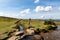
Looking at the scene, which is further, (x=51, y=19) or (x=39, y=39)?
(x=51, y=19)

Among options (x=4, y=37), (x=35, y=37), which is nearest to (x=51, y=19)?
(x=35, y=37)

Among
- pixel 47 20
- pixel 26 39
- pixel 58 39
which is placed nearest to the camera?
pixel 26 39

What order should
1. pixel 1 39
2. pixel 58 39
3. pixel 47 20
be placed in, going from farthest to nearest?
pixel 47 20 < pixel 58 39 < pixel 1 39

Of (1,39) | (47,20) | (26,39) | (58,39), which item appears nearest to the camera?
(1,39)

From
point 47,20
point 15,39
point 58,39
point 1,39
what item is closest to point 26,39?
point 15,39

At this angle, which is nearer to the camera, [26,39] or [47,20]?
[26,39]

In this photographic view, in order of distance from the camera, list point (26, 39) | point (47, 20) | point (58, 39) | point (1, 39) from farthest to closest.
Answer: point (47, 20), point (58, 39), point (26, 39), point (1, 39)

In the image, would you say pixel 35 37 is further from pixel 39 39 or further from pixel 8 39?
pixel 8 39

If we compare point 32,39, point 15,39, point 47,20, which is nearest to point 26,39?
point 32,39

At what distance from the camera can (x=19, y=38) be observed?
2534cm

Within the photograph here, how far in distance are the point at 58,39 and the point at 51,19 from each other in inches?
1160

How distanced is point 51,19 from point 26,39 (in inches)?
1366

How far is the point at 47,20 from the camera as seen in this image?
5834cm

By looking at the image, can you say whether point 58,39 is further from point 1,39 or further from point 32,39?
point 1,39
